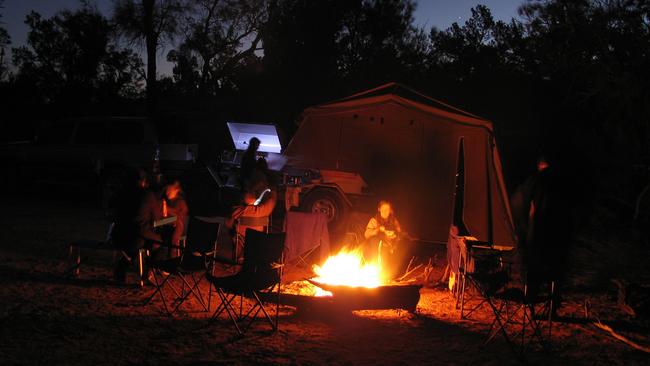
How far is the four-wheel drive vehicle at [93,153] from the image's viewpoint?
12.5 meters

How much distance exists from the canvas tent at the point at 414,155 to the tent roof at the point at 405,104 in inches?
0.6

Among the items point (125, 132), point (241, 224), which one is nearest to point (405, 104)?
point (241, 224)

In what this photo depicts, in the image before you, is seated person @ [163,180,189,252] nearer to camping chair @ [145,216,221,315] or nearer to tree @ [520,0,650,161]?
camping chair @ [145,216,221,315]

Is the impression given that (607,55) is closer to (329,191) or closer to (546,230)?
(329,191)

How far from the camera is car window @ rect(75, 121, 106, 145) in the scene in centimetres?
1282

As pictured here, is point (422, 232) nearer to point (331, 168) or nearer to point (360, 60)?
point (331, 168)

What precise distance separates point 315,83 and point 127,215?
14.5 m

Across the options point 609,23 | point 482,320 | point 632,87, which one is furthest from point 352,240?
point 609,23

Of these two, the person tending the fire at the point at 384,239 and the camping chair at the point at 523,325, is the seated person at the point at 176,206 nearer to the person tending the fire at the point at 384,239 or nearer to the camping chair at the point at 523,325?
the person tending the fire at the point at 384,239

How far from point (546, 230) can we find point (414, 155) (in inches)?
177

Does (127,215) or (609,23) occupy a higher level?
(609,23)

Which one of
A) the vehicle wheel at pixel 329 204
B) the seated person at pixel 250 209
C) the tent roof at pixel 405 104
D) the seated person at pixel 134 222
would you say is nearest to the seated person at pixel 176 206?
the seated person at pixel 134 222

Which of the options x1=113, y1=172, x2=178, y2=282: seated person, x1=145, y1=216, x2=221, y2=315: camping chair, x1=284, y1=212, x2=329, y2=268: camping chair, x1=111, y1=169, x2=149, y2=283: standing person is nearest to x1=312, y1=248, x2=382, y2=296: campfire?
x1=284, y1=212, x2=329, y2=268: camping chair

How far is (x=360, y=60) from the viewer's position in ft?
69.7
